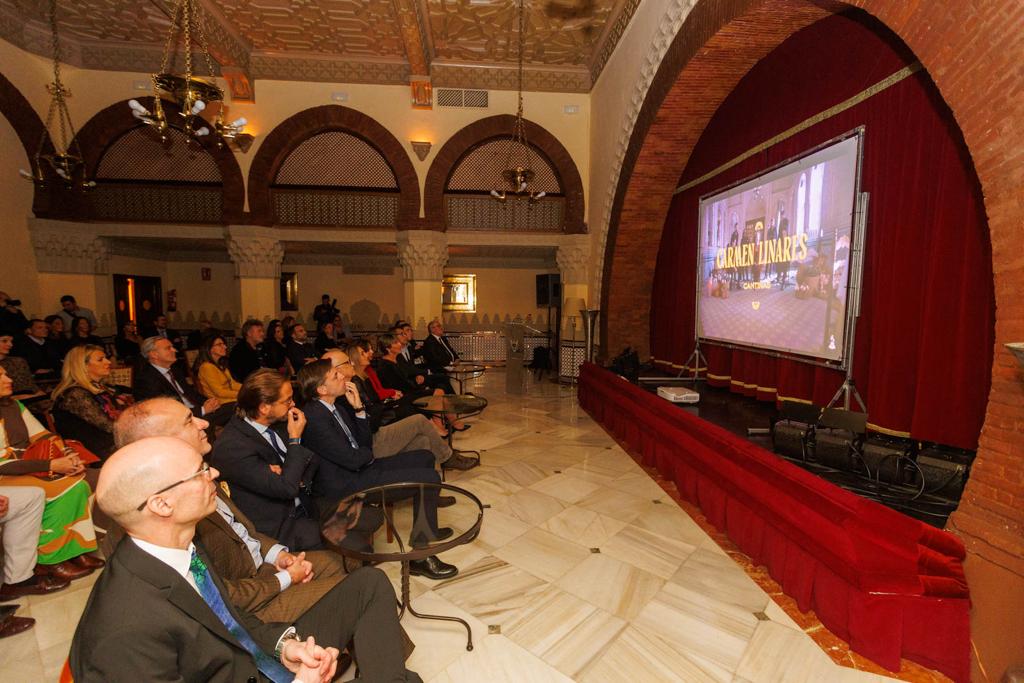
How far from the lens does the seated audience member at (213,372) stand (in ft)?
15.7

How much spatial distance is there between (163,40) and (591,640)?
→ 1112 centimetres

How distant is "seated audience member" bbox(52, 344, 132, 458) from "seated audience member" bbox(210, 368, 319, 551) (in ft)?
5.24

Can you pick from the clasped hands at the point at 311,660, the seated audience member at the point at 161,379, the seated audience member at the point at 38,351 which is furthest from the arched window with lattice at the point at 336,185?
the clasped hands at the point at 311,660

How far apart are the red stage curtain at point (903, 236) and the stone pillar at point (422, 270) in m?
6.12

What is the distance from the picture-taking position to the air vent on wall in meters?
9.06

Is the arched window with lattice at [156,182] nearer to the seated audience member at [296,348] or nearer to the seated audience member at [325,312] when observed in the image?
the seated audience member at [325,312]

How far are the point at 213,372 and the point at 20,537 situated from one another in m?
2.45

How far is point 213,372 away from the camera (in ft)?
15.8

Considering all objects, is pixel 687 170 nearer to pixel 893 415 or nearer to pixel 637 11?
pixel 637 11

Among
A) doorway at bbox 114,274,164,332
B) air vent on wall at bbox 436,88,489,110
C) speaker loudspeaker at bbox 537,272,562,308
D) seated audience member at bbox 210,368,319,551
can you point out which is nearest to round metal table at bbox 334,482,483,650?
seated audience member at bbox 210,368,319,551

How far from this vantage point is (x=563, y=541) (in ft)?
10.6

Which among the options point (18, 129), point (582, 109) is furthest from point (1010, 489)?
point (18, 129)

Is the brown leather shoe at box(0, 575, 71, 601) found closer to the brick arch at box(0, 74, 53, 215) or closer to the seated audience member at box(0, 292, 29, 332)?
the seated audience member at box(0, 292, 29, 332)

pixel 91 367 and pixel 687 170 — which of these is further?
pixel 687 170
